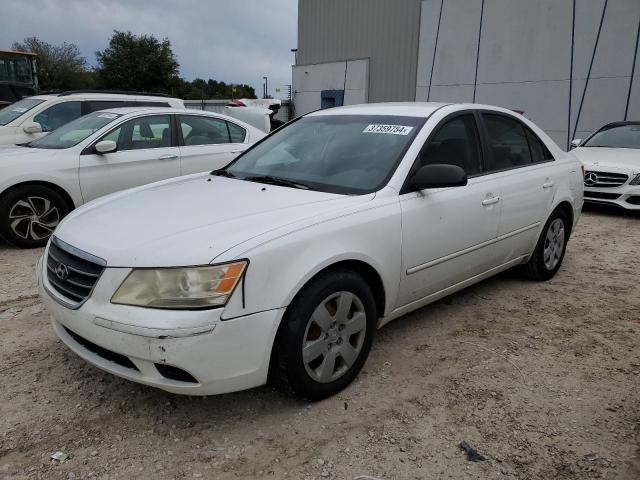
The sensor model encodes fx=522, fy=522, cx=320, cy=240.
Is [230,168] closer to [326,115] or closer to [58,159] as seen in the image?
[326,115]

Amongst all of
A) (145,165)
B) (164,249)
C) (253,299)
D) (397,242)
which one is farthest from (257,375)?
(145,165)

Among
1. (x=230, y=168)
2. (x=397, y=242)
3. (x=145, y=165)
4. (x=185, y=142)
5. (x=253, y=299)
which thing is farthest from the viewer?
(x=185, y=142)

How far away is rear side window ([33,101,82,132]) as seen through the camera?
24.7 ft

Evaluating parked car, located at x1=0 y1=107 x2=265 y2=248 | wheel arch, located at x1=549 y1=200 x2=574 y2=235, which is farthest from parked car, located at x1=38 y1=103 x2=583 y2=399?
parked car, located at x1=0 y1=107 x2=265 y2=248

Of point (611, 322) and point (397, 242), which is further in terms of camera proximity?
point (611, 322)

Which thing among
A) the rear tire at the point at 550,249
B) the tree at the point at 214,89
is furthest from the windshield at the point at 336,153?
the tree at the point at 214,89

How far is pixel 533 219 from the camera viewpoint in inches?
166

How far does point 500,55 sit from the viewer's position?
49.3 feet

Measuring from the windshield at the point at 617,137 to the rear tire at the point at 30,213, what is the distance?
8675 millimetres

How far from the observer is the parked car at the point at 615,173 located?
7859 mm

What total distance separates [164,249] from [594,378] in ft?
8.37

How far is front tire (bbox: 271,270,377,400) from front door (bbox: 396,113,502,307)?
0.42m

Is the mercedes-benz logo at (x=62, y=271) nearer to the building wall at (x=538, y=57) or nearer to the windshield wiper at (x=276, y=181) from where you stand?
the windshield wiper at (x=276, y=181)

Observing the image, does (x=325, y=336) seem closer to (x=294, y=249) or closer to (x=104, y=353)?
(x=294, y=249)
